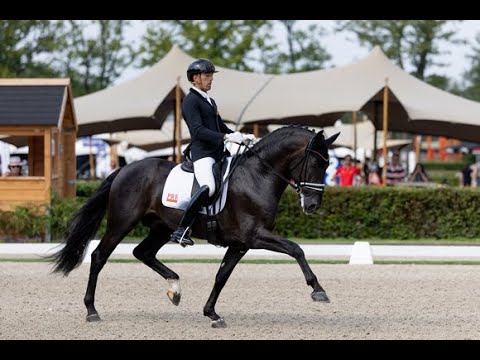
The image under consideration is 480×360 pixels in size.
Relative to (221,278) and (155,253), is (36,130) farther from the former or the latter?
(221,278)

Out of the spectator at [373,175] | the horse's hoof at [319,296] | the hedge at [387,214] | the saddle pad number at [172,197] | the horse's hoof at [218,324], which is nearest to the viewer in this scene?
the horse's hoof at [319,296]

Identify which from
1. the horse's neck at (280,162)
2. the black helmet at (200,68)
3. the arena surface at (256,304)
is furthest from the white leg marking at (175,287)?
the black helmet at (200,68)

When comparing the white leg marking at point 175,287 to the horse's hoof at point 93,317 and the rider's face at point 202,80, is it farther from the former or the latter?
the rider's face at point 202,80

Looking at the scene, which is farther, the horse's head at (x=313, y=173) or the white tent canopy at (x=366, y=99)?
the white tent canopy at (x=366, y=99)

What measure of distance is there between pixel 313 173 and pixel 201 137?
114 centimetres

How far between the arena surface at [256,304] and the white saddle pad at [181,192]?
44.7 inches

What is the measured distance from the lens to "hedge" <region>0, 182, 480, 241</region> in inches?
805

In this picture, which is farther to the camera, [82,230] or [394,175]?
[394,175]

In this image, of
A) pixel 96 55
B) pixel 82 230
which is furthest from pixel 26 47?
pixel 82 230

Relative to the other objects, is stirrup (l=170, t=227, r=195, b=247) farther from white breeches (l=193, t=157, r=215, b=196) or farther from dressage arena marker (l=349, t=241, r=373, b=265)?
dressage arena marker (l=349, t=241, r=373, b=265)

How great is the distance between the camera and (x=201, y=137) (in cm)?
963

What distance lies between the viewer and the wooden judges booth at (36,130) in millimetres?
19891

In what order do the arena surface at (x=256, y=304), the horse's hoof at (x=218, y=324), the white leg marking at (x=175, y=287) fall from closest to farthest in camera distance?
the arena surface at (x=256, y=304) → the horse's hoof at (x=218, y=324) → the white leg marking at (x=175, y=287)
